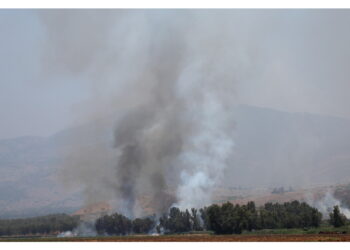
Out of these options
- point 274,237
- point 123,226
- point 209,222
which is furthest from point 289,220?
point 123,226

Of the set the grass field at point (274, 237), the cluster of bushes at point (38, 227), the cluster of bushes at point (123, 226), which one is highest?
the cluster of bushes at point (38, 227)

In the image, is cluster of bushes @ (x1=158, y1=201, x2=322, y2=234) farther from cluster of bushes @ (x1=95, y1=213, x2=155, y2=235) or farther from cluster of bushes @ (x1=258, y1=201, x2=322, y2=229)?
cluster of bushes @ (x1=95, y1=213, x2=155, y2=235)

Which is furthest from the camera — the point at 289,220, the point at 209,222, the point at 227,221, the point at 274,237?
the point at 289,220

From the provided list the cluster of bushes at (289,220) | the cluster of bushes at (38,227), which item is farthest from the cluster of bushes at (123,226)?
the cluster of bushes at (289,220)

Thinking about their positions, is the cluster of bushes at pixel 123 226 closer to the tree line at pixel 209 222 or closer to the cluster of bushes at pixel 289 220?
the tree line at pixel 209 222

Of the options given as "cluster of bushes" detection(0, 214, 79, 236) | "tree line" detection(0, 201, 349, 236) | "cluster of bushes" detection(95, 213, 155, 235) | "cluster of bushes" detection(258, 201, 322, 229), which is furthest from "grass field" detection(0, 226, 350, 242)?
"cluster of bushes" detection(0, 214, 79, 236)

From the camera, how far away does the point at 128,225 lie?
154875 millimetres

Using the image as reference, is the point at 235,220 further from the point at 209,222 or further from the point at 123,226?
the point at 123,226

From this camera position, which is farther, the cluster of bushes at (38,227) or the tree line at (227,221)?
the cluster of bushes at (38,227)

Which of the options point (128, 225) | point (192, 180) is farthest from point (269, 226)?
point (192, 180)

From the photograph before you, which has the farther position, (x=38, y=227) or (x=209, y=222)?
(x=38, y=227)

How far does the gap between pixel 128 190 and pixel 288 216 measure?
66.0 meters

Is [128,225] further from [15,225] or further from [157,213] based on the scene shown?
[15,225]

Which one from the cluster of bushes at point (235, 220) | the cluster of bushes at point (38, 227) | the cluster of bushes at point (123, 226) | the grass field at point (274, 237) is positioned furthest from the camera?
the cluster of bushes at point (38, 227)
